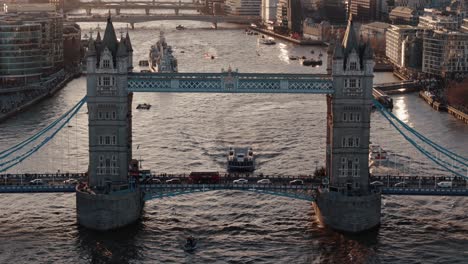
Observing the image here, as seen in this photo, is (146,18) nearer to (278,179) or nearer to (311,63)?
(311,63)

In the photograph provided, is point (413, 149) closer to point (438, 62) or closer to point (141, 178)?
point (141, 178)

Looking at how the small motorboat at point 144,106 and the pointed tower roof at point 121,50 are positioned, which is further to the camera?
the small motorboat at point 144,106

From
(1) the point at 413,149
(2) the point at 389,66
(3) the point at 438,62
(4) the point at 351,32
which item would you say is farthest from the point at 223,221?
(2) the point at 389,66

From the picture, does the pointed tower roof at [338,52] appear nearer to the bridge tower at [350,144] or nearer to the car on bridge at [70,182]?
the bridge tower at [350,144]

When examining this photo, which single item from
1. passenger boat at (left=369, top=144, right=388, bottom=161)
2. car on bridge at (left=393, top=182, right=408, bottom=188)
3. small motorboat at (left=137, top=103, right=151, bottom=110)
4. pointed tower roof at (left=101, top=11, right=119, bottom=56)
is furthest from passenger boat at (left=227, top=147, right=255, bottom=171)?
small motorboat at (left=137, top=103, right=151, bottom=110)

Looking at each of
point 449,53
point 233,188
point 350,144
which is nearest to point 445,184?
point 350,144

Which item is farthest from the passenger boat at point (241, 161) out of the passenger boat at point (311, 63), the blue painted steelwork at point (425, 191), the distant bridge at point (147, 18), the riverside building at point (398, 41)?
the distant bridge at point (147, 18)
